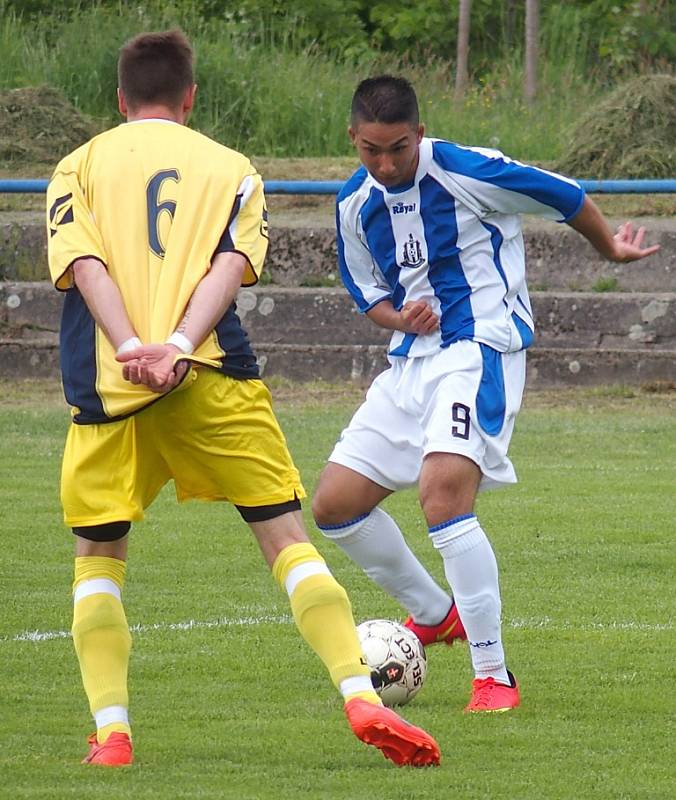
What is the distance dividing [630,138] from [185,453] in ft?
42.2

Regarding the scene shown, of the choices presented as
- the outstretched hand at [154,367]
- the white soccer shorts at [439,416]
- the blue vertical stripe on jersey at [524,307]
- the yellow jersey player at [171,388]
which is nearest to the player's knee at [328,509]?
the white soccer shorts at [439,416]

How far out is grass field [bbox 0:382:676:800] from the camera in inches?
169

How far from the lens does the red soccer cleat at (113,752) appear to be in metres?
4.32

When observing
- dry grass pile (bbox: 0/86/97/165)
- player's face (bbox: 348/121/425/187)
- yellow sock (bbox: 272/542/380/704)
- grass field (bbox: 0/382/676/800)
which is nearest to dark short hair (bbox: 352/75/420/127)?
player's face (bbox: 348/121/425/187)

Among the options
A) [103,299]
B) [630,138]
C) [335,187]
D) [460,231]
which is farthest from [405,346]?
[630,138]

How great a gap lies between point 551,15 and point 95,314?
2174cm

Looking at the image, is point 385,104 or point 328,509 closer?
point 385,104

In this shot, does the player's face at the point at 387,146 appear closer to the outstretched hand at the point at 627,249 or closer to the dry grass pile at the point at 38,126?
the outstretched hand at the point at 627,249

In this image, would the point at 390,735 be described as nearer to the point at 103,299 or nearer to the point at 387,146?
the point at 103,299

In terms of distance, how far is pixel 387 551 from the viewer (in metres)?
5.50

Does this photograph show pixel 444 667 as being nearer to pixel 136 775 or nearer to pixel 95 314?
pixel 136 775

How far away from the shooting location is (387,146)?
5.23 m

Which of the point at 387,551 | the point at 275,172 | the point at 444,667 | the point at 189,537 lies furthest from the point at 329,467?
the point at 275,172

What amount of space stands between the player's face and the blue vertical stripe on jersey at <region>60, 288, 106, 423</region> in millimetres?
1150
